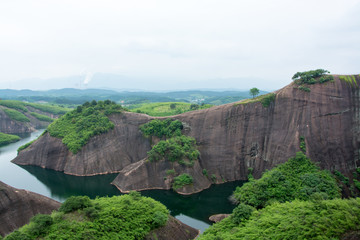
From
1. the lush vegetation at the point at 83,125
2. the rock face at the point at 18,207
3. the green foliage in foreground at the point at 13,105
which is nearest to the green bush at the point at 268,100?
the lush vegetation at the point at 83,125

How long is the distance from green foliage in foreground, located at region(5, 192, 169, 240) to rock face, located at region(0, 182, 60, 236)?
5949mm

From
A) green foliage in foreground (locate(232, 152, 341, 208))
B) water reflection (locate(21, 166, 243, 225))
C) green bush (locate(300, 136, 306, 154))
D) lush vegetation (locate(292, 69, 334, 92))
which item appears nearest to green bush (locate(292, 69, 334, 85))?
lush vegetation (locate(292, 69, 334, 92))

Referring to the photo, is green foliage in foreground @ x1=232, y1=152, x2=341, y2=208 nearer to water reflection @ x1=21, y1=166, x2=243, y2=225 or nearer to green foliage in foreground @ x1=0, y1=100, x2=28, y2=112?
water reflection @ x1=21, y1=166, x2=243, y2=225

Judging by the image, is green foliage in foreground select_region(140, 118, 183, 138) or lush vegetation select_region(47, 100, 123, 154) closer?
green foliage in foreground select_region(140, 118, 183, 138)

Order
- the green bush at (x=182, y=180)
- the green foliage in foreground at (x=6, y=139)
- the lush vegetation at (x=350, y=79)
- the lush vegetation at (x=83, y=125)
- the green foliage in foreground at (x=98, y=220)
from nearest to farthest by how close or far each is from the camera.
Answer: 1. the green foliage in foreground at (x=98, y=220)
2. the lush vegetation at (x=350, y=79)
3. the green bush at (x=182, y=180)
4. the lush vegetation at (x=83, y=125)
5. the green foliage in foreground at (x=6, y=139)

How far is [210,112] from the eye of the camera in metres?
46.7

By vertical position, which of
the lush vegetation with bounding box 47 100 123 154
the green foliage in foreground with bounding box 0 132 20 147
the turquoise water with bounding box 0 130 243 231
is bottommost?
the turquoise water with bounding box 0 130 243 231

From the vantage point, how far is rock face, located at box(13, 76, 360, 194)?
35438mm

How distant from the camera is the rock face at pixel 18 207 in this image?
80.0 ft

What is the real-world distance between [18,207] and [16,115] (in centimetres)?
8164

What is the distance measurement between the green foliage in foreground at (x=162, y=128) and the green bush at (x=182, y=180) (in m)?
9.56

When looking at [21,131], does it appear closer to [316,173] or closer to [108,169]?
[108,169]

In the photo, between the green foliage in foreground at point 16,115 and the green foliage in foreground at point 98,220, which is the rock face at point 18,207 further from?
the green foliage in foreground at point 16,115

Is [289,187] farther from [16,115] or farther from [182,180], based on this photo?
[16,115]
